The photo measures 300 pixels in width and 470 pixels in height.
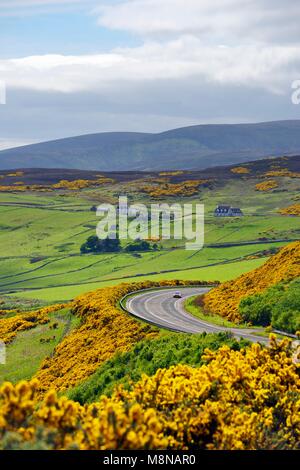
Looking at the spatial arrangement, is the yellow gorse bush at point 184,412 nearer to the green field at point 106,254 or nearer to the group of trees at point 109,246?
the green field at point 106,254

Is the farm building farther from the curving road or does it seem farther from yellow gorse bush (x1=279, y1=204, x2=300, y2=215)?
the curving road

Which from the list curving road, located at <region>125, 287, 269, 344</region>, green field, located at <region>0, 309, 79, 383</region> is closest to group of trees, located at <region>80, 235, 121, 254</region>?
curving road, located at <region>125, 287, 269, 344</region>

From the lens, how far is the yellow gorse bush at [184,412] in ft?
50.8

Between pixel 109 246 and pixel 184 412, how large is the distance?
12834 centimetres

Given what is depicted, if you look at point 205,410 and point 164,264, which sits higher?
point 205,410

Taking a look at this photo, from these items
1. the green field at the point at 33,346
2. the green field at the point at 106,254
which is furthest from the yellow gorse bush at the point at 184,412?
the green field at the point at 106,254

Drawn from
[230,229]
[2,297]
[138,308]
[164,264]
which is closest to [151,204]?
[230,229]

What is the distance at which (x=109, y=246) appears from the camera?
484 feet

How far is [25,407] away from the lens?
15.9m

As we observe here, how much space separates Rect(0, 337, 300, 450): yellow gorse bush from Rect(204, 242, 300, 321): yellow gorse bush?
27633mm
